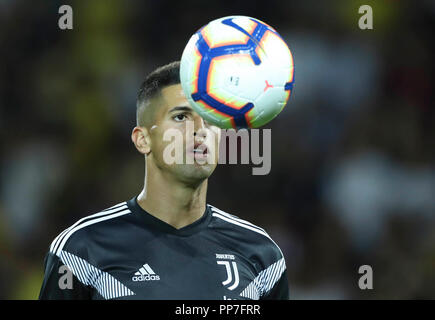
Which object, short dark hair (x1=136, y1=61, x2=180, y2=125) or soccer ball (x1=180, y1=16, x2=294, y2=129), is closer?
soccer ball (x1=180, y1=16, x2=294, y2=129)

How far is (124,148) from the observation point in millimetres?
8547

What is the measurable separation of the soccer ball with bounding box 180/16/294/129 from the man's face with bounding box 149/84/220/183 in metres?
0.31

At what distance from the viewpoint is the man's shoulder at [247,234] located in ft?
15.1

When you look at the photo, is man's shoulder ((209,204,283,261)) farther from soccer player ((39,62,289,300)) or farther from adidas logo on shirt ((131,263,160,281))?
adidas logo on shirt ((131,263,160,281))

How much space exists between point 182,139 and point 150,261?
730mm

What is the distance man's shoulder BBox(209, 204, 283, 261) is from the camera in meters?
4.59

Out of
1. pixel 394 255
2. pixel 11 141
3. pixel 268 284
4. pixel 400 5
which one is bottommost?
pixel 394 255

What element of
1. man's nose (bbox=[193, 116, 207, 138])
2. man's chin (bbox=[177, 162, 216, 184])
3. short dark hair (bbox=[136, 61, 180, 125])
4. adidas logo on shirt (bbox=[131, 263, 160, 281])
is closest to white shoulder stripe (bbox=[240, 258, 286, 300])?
adidas logo on shirt (bbox=[131, 263, 160, 281])

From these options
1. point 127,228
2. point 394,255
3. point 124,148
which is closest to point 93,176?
point 124,148

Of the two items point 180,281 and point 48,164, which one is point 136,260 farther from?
point 48,164

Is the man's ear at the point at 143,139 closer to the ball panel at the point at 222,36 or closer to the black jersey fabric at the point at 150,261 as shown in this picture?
the black jersey fabric at the point at 150,261

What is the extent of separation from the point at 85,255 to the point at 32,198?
4.10 metres

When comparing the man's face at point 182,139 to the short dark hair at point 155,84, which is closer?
the man's face at point 182,139

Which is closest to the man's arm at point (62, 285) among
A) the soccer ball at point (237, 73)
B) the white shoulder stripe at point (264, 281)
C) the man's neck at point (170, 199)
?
the man's neck at point (170, 199)
